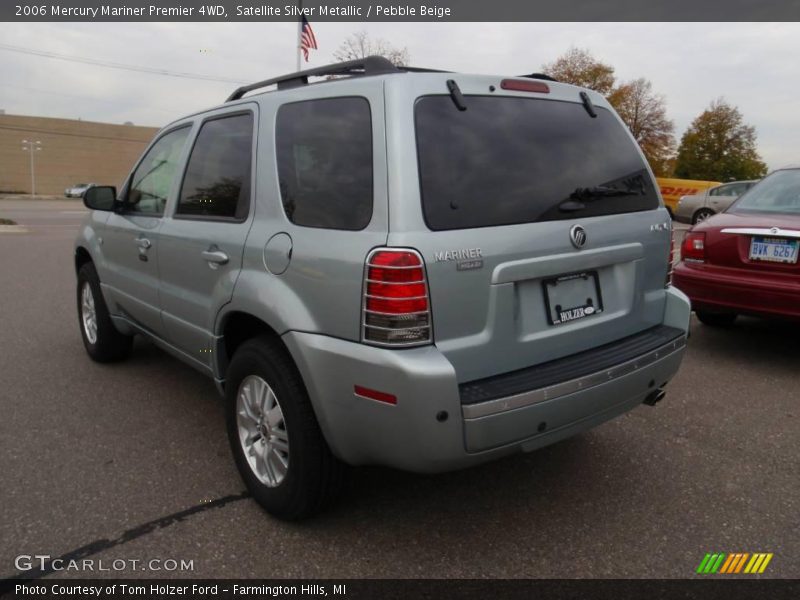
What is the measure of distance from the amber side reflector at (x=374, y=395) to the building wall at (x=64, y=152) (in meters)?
71.2

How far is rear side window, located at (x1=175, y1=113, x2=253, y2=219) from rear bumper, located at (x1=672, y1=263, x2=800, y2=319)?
384cm

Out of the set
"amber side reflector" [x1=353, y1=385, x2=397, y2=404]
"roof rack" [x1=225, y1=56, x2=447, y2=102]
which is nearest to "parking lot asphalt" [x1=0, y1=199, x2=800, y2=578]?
"amber side reflector" [x1=353, y1=385, x2=397, y2=404]

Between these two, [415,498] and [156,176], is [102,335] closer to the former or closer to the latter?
[156,176]

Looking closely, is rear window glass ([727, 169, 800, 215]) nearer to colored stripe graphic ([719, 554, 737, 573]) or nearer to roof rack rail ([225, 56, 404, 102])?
colored stripe graphic ([719, 554, 737, 573])

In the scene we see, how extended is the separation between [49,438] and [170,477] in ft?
3.15

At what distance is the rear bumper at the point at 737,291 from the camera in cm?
458

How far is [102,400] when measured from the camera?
167 inches

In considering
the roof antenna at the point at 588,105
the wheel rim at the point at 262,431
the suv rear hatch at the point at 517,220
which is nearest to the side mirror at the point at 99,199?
the wheel rim at the point at 262,431

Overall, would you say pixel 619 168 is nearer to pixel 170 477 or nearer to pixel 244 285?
pixel 244 285

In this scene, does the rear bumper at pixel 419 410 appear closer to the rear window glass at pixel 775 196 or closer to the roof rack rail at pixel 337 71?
the roof rack rail at pixel 337 71

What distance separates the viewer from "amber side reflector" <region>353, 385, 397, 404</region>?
2221 millimetres

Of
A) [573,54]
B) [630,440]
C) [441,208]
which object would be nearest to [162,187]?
[441,208]

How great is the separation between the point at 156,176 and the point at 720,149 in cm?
4988

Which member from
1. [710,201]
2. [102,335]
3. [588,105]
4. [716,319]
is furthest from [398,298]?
[710,201]
